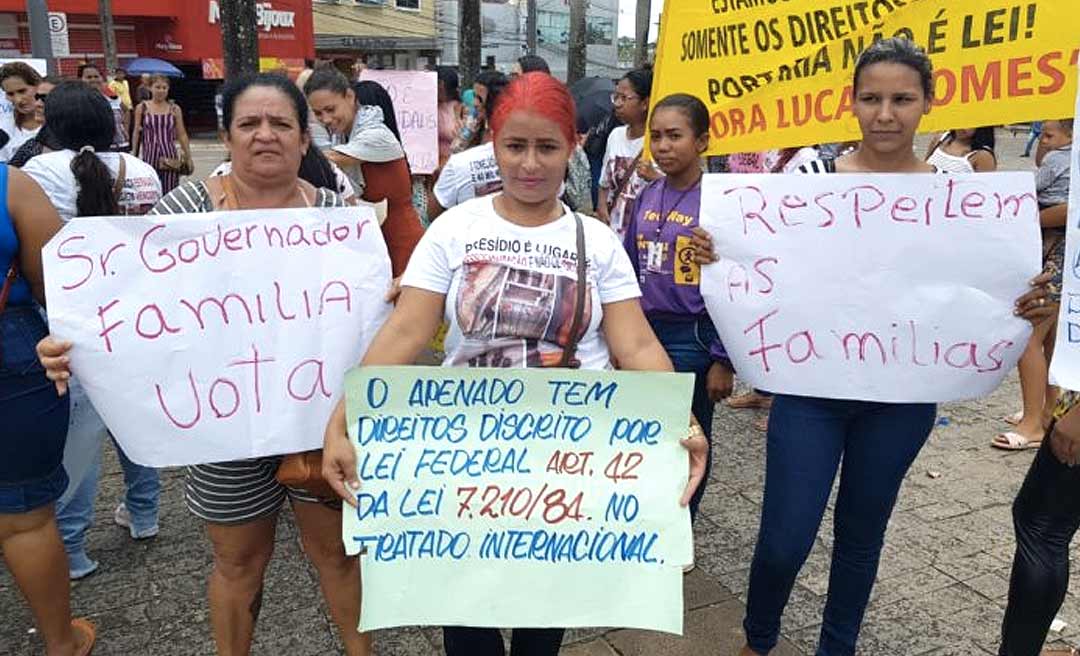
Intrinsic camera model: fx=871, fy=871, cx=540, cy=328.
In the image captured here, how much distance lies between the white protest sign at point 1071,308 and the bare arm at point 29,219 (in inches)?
106

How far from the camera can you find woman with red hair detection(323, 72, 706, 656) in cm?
200

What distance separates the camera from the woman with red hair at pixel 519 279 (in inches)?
78.6

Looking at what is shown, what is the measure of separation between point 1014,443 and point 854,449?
2.69m

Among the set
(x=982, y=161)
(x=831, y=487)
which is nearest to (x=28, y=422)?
(x=831, y=487)

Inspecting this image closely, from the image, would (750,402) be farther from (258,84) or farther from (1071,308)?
(258,84)

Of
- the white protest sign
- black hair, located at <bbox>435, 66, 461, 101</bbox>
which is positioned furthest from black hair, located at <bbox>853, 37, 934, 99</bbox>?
black hair, located at <bbox>435, 66, 461, 101</bbox>

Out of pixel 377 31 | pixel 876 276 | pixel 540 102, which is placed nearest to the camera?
pixel 540 102

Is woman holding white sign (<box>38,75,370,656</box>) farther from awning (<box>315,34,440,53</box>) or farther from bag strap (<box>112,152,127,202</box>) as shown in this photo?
awning (<box>315,34,440,53</box>)

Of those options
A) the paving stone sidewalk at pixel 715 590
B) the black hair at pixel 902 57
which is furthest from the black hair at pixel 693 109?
the paving stone sidewalk at pixel 715 590

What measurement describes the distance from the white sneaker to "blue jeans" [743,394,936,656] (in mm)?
2501

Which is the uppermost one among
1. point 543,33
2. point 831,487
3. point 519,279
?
point 543,33

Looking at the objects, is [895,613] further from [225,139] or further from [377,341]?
[225,139]

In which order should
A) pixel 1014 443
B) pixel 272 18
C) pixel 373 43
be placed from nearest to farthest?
pixel 1014 443 < pixel 272 18 < pixel 373 43

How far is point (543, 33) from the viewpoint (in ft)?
186
